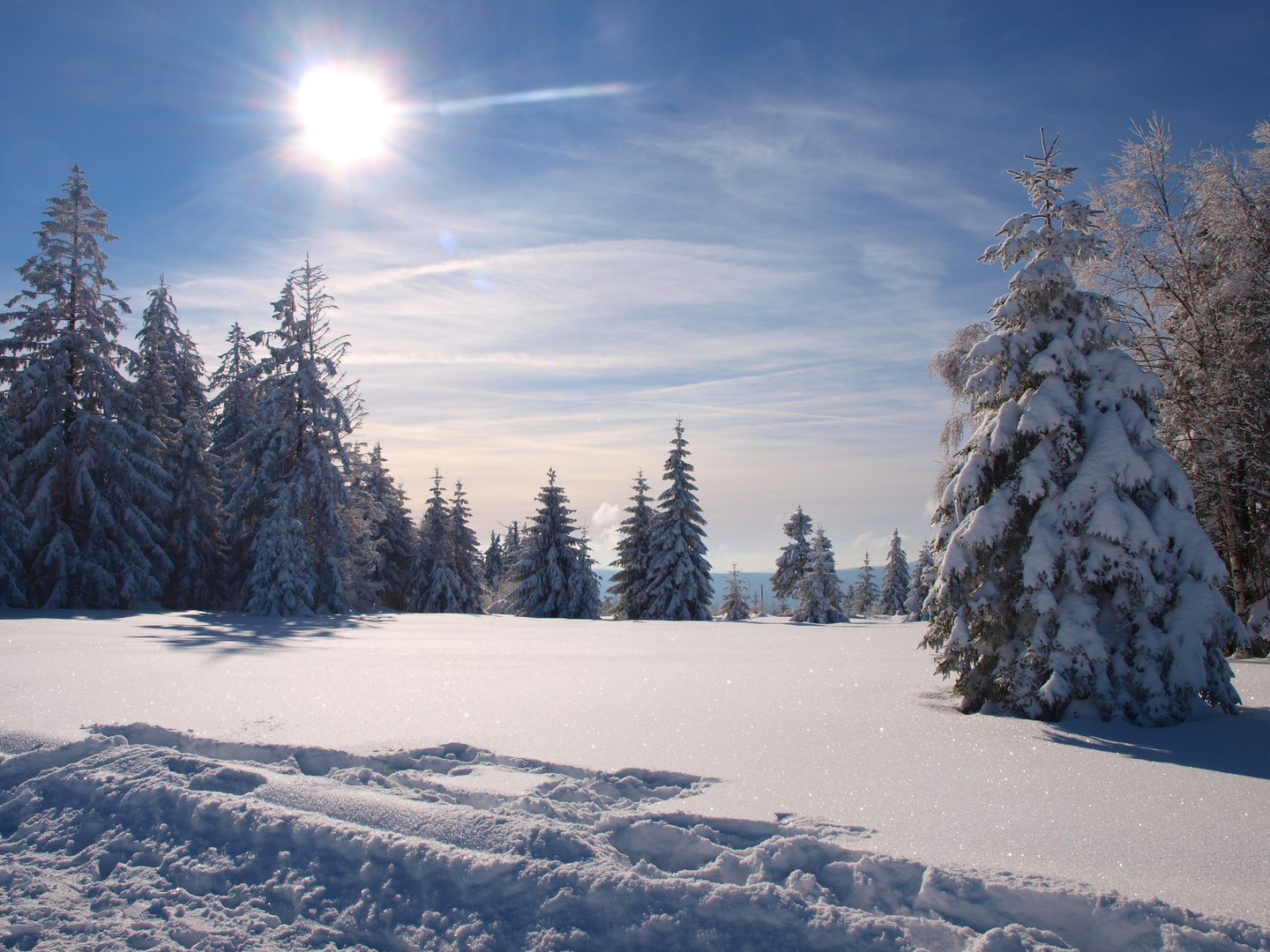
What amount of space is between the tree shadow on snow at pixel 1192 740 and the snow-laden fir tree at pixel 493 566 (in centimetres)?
5631

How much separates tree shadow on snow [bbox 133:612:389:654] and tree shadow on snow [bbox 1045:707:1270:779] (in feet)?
37.9

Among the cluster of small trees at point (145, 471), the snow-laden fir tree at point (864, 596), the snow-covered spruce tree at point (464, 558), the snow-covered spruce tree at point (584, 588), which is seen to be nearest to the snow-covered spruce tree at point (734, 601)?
the snow-covered spruce tree at point (584, 588)

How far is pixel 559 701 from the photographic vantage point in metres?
7.22

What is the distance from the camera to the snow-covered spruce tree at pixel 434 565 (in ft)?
124

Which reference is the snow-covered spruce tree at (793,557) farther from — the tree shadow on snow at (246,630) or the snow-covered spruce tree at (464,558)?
the tree shadow on snow at (246,630)

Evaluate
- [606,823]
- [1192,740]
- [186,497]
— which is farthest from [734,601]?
[606,823]

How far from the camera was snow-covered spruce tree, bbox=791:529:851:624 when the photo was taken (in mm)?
33969

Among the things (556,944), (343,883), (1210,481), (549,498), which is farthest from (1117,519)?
(549,498)

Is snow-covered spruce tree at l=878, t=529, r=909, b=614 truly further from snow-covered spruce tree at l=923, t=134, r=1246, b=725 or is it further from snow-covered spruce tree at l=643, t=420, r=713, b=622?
snow-covered spruce tree at l=923, t=134, r=1246, b=725

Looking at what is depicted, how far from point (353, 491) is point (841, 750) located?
24939mm

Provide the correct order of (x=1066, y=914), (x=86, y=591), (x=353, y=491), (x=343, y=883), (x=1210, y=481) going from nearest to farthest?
1. (x=1066, y=914)
2. (x=343, y=883)
3. (x=1210, y=481)
4. (x=86, y=591)
5. (x=353, y=491)

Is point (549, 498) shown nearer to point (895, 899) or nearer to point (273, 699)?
point (273, 699)

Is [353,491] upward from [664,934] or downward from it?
upward

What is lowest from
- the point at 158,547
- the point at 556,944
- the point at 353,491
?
the point at 556,944
